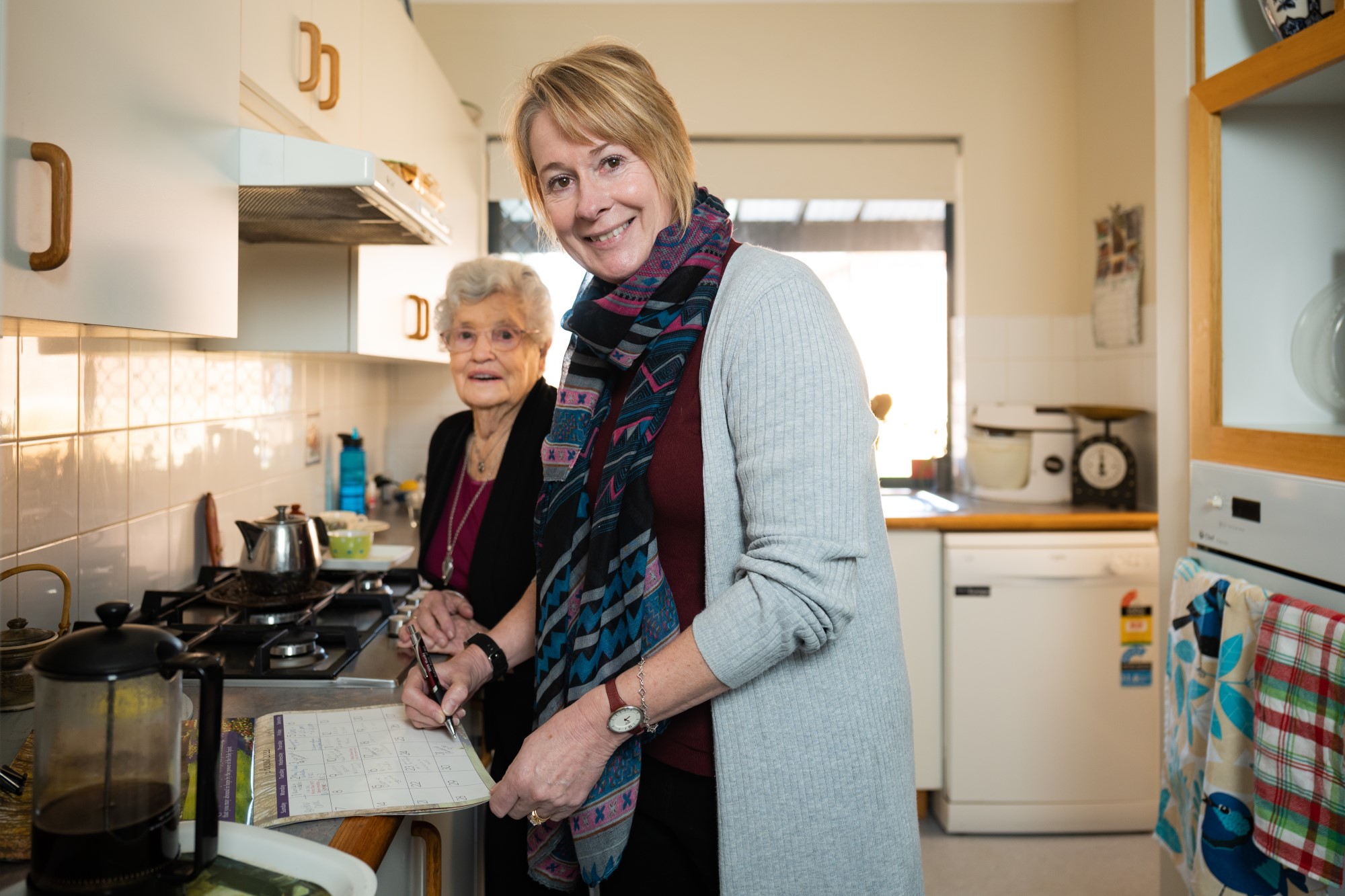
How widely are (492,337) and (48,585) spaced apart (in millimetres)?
823

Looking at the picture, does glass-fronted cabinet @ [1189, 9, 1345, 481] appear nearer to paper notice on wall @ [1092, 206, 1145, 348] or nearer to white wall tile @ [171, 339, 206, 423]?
paper notice on wall @ [1092, 206, 1145, 348]

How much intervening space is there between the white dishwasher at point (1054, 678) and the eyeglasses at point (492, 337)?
1.46 metres

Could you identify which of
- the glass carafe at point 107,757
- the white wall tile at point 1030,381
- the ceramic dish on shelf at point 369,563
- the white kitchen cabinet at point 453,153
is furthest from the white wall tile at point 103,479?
the white wall tile at point 1030,381

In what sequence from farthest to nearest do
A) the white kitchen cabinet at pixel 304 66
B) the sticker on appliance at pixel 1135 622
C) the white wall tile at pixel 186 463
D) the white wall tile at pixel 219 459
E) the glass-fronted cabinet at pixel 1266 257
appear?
1. the sticker on appliance at pixel 1135 622
2. the white wall tile at pixel 219 459
3. the white wall tile at pixel 186 463
4. the glass-fronted cabinet at pixel 1266 257
5. the white kitchen cabinet at pixel 304 66

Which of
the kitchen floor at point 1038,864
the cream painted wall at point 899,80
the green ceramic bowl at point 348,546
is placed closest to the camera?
the green ceramic bowl at point 348,546

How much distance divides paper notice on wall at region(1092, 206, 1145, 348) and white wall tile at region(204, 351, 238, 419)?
2.56m

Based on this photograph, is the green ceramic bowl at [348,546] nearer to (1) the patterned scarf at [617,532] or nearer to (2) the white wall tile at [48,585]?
(2) the white wall tile at [48,585]

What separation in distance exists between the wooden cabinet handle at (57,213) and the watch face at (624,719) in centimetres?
65

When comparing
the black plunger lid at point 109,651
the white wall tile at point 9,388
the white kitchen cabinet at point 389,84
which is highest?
the white kitchen cabinet at point 389,84

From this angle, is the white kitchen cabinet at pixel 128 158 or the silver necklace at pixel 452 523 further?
the silver necklace at pixel 452 523

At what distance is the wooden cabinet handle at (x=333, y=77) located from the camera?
167 cm

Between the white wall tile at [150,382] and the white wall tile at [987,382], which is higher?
the white wall tile at [987,382]

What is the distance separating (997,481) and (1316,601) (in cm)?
179

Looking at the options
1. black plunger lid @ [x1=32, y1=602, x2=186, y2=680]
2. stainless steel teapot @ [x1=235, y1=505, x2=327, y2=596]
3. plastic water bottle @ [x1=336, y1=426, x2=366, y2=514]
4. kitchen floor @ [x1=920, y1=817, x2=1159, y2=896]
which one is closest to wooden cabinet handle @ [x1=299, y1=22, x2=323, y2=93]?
stainless steel teapot @ [x1=235, y1=505, x2=327, y2=596]
